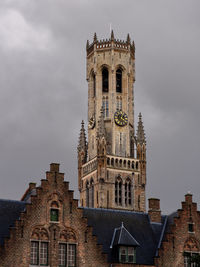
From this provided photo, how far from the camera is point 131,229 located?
49750 millimetres

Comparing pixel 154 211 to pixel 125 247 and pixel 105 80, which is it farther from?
pixel 105 80

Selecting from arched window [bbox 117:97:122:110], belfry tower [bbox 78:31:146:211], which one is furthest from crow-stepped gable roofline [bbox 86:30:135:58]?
arched window [bbox 117:97:122:110]

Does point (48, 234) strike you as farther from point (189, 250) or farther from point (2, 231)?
point (189, 250)

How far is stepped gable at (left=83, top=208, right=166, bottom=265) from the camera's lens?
157 feet

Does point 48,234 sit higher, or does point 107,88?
point 107,88

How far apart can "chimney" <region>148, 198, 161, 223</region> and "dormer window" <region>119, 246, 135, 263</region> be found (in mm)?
5430

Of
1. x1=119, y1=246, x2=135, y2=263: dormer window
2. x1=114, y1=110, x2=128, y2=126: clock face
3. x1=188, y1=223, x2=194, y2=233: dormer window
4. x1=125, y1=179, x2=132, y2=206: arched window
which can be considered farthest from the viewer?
x1=114, y1=110, x2=128, y2=126: clock face

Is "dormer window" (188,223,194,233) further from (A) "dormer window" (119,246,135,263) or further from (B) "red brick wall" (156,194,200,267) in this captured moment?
(A) "dormer window" (119,246,135,263)

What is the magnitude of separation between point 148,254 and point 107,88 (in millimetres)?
79904

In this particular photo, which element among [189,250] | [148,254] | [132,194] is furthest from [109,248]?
[132,194]

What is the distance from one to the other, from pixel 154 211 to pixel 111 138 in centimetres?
6876

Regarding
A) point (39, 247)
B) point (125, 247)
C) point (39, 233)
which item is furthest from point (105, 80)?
point (39, 247)

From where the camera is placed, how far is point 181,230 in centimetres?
4850

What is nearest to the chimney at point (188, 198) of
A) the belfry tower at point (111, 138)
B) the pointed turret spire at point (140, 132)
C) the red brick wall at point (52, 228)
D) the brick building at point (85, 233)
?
the brick building at point (85, 233)
